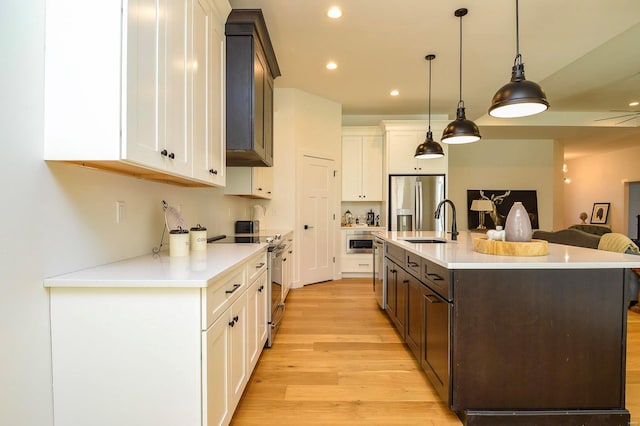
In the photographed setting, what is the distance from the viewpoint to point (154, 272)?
1.38m

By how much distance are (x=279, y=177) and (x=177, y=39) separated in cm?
313

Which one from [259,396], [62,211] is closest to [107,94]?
[62,211]

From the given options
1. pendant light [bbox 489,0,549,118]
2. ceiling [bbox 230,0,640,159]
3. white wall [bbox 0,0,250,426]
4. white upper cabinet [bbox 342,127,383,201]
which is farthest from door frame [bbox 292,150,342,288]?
white wall [bbox 0,0,250,426]

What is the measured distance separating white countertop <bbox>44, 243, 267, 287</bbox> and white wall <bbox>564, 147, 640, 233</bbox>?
36.7ft

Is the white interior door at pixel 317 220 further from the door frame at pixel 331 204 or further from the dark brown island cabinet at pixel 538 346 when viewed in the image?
the dark brown island cabinet at pixel 538 346

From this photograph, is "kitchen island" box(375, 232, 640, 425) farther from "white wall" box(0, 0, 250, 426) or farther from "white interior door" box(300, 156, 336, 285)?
"white interior door" box(300, 156, 336, 285)

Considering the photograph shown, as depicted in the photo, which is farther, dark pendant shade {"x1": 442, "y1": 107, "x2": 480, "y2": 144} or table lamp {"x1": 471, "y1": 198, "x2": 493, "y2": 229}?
table lamp {"x1": 471, "y1": 198, "x2": 493, "y2": 229}

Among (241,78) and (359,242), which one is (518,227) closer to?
(241,78)

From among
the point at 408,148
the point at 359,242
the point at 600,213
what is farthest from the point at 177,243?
the point at 600,213

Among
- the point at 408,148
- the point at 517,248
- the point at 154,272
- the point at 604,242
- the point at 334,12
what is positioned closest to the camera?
the point at 154,272

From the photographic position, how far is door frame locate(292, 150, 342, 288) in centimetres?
476

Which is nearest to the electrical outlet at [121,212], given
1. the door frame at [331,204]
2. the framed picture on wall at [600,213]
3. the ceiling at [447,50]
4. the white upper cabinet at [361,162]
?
the ceiling at [447,50]

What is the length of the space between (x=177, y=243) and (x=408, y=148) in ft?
14.7

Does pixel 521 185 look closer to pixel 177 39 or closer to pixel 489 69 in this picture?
pixel 489 69
